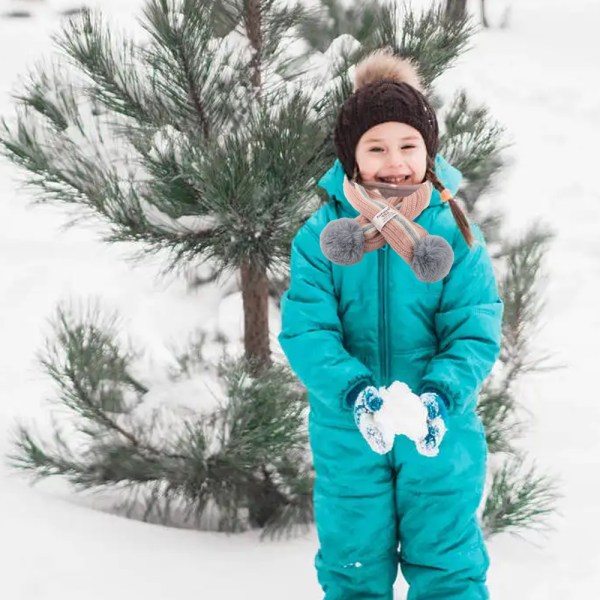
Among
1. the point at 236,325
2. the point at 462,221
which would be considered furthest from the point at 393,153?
the point at 236,325

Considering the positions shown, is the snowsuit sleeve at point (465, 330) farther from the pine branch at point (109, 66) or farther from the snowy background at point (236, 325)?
the pine branch at point (109, 66)

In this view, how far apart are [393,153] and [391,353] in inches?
15.6

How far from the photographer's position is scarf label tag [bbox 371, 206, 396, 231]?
1429 millimetres

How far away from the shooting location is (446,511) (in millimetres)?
1540

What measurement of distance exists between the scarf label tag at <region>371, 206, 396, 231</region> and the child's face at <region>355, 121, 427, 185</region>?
3.8 inches

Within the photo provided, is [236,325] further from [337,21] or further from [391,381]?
[391,381]

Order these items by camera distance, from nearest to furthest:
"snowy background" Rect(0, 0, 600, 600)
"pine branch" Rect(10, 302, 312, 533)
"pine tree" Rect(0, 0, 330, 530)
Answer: "pine tree" Rect(0, 0, 330, 530)
"snowy background" Rect(0, 0, 600, 600)
"pine branch" Rect(10, 302, 312, 533)

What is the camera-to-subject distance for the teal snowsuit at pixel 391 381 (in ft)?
4.81

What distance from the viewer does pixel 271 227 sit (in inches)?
77.5

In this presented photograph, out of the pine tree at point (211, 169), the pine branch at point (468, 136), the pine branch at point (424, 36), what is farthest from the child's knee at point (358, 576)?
the pine branch at point (424, 36)

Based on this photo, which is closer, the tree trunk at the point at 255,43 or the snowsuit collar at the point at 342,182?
the snowsuit collar at the point at 342,182

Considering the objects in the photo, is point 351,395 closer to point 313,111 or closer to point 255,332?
point 313,111

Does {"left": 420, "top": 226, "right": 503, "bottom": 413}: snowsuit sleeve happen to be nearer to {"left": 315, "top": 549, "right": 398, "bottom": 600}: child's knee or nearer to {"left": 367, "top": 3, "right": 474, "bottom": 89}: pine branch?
{"left": 315, "top": 549, "right": 398, "bottom": 600}: child's knee

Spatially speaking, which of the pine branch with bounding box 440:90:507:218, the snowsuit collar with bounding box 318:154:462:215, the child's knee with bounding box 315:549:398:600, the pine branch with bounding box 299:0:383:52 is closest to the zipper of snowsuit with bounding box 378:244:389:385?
the snowsuit collar with bounding box 318:154:462:215
